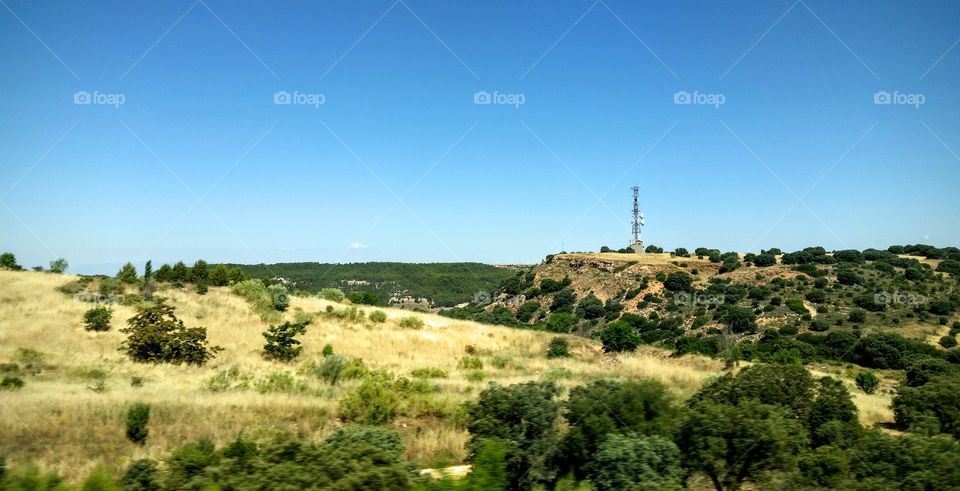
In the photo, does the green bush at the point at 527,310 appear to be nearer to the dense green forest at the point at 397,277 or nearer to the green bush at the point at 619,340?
the dense green forest at the point at 397,277

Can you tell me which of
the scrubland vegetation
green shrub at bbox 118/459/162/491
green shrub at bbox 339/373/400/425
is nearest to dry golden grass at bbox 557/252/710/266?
the scrubland vegetation


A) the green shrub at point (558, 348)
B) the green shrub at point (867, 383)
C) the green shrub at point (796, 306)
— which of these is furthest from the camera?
the green shrub at point (796, 306)

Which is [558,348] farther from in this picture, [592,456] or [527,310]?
[527,310]

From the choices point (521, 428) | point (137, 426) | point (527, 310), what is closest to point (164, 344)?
point (137, 426)

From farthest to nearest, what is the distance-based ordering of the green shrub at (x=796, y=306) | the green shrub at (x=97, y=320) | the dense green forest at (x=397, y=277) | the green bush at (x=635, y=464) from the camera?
the dense green forest at (x=397, y=277), the green shrub at (x=796, y=306), the green shrub at (x=97, y=320), the green bush at (x=635, y=464)

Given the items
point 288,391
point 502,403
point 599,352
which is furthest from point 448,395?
point 599,352

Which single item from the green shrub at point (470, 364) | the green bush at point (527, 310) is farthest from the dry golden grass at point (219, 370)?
the green bush at point (527, 310)

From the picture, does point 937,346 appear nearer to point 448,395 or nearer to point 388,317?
point 388,317
